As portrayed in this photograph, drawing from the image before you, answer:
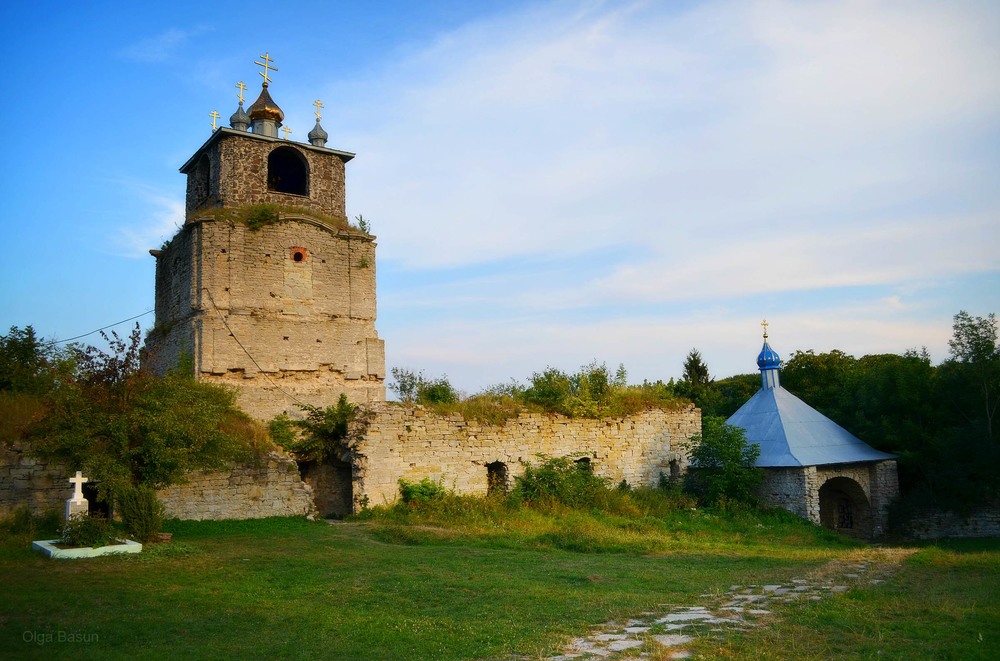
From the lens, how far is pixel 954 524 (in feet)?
58.5

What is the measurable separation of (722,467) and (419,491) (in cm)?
786

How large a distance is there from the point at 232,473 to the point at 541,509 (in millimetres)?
6528

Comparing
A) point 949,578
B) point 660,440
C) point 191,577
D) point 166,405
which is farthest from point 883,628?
point 660,440

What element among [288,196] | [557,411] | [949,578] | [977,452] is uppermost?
[288,196]

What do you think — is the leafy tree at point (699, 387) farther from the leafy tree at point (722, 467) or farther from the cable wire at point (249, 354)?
the cable wire at point (249, 354)

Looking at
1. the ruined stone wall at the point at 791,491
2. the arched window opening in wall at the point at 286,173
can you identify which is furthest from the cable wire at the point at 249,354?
the ruined stone wall at the point at 791,491

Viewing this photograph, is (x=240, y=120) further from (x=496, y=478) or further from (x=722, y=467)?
(x=722, y=467)

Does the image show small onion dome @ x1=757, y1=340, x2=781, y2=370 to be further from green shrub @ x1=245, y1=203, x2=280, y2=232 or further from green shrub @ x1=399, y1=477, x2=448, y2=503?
green shrub @ x1=245, y1=203, x2=280, y2=232

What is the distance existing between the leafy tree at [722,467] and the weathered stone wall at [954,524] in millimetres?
4294

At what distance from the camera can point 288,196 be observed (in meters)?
21.0

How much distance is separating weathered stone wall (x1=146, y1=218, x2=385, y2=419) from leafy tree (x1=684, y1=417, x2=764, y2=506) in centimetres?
914

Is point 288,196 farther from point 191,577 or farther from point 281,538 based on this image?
point 191,577

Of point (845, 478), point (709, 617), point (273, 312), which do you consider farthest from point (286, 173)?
point (709, 617)

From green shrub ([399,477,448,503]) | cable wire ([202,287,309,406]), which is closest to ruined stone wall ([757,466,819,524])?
green shrub ([399,477,448,503])
